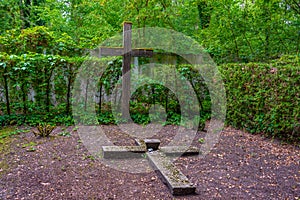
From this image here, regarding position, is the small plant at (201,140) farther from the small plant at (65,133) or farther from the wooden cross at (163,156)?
the small plant at (65,133)

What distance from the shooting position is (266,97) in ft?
17.0

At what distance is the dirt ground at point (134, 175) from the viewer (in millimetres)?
2887

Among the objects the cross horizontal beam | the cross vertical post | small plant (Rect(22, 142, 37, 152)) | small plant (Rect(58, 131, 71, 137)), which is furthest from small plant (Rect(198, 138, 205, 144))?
small plant (Rect(22, 142, 37, 152))

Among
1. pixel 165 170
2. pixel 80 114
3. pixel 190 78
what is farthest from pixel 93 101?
pixel 165 170

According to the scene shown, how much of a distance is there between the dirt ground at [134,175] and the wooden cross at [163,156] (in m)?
0.08

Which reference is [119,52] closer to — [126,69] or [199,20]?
[126,69]

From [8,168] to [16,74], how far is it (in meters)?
3.24

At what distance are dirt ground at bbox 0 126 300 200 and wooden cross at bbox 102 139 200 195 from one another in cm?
8

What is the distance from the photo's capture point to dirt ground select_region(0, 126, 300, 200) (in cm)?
289

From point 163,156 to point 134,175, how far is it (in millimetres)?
603

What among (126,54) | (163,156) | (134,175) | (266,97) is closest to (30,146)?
(134,175)

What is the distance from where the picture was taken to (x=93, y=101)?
6.74 meters

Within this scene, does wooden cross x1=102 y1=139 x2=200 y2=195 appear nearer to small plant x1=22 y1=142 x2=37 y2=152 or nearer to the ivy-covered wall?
small plant x1=22 y1=142 x2=37 y2=152

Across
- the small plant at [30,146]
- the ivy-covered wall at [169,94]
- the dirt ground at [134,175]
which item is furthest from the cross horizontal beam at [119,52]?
the small plant at [30,146]
